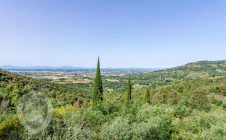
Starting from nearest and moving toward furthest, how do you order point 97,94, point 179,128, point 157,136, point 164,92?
point 157,136 → point 179,128 → point 97,94 → point 164,92

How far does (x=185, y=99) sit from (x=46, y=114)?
5477 cm


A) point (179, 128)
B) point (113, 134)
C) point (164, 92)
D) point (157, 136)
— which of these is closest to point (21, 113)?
point (113, 134)

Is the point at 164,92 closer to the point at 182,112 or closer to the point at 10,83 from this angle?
the point at 182,112

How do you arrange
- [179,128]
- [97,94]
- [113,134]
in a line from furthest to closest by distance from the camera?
[97,94]
[179,128]
[113,134]

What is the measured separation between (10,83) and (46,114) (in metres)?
49.0

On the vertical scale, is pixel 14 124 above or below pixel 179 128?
above

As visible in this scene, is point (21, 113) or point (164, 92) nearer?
point (21, 113)

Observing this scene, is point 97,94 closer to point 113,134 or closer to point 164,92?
point 113,134

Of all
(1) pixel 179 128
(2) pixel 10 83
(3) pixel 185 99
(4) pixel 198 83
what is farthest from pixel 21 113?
(4) pixel 198 83

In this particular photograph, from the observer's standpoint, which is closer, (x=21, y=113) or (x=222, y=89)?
(x=21, y=113)

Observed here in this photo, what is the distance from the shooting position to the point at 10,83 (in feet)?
262

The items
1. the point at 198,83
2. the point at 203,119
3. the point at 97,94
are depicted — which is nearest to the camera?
the point at 203,119

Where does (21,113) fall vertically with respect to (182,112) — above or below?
above

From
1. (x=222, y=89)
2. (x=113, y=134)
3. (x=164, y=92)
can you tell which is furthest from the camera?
(x=164, y=92)
